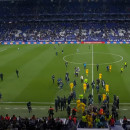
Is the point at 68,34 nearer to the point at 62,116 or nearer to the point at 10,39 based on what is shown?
the point at 10,39

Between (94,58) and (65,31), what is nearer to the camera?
(94,58)

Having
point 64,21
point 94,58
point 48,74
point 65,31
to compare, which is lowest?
point 48,74

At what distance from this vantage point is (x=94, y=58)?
166ft

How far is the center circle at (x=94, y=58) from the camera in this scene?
46938mm

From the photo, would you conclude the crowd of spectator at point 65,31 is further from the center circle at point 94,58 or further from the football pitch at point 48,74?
the center circle at point 94,58

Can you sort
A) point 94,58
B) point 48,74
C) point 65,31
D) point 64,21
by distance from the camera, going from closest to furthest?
point 48,74 → point 94,58 → point 65,31 → point 64,21

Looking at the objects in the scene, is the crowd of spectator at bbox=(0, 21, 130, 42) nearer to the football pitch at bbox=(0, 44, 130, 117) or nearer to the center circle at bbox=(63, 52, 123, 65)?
the football pitch at bbox=(0, 44, 130, 117)

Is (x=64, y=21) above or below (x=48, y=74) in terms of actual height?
above

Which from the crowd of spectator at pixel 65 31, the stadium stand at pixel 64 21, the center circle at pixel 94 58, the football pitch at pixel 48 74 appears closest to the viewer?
the football pitch at pixel 48 74

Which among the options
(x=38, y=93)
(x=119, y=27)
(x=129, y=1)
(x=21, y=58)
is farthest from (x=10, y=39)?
(x=38, y=93)

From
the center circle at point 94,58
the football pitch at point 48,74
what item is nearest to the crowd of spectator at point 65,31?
the football pitch at point 48,74

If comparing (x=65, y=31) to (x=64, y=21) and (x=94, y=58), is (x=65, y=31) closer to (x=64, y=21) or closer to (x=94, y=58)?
(x=64, y=21)

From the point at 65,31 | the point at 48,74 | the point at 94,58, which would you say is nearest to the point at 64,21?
the point at 65,31

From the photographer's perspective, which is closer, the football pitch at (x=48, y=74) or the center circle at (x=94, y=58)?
the football pitch at (x=48, y=74)
